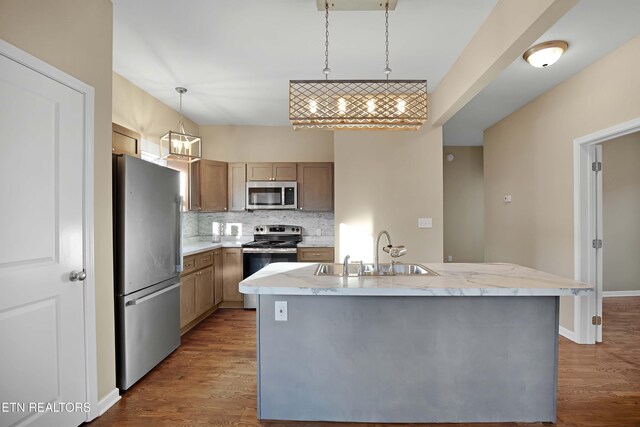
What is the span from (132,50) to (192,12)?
2.75 ft

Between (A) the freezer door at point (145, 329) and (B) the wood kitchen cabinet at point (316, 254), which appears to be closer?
(A) the freezer door at point (145, 329)

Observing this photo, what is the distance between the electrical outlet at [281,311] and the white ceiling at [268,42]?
196 cm

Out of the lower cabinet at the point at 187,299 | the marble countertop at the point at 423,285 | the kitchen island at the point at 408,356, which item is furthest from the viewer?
the lower cabinet at the point at 187,299

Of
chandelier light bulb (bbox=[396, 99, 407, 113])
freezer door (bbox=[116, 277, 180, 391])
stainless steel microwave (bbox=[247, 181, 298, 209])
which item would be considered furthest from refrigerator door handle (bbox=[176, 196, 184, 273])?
chandelier light bulb (bbox=[396, 99, 407, 113])

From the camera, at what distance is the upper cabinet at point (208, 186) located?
4.20 m

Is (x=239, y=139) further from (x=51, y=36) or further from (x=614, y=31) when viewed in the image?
(x=614, y=31)

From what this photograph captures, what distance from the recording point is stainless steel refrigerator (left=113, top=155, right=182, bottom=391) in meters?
2.25

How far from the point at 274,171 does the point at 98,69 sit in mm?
2712

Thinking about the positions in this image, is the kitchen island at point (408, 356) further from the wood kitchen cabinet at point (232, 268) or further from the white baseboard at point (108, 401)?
the wood kitchen cabinet at point (232, 268)

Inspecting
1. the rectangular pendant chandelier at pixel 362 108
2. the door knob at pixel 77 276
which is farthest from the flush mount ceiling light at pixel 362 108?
the door knob at pixel 77 276

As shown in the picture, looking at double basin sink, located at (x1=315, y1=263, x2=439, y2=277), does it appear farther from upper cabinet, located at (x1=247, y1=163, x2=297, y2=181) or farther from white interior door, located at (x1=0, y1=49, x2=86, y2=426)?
upper cabinet, located at (x1=247, y1=163, x2=297, y2=181)

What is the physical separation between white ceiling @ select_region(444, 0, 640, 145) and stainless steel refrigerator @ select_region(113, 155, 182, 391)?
10.6ft

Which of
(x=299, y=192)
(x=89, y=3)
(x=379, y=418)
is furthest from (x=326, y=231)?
(x=89, y=3)

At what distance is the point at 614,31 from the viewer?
2.36 m
